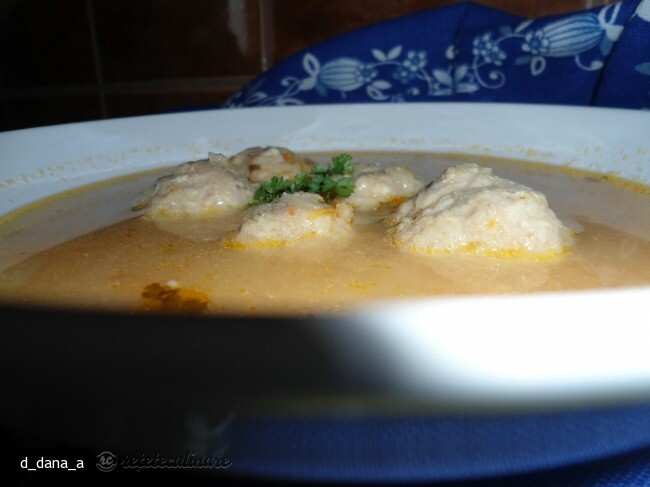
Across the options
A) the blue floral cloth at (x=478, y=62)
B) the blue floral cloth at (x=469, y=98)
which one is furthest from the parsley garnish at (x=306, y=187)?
the blue floral cloth at (x=478, y=62)

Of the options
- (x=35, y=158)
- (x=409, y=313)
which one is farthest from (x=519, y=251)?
(x=35, y=158)

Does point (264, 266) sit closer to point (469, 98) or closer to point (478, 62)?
point (469, 98)

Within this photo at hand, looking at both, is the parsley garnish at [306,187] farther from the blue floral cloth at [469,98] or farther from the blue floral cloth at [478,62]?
the blue floral cloth at [478,62]

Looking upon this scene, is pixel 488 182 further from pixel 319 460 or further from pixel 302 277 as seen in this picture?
pixel 319 460

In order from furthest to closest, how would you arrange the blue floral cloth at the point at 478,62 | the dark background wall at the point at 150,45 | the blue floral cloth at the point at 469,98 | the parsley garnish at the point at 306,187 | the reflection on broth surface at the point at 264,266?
the dark background wall at the point at 150,45
the blue floral cloth at the point at 478,62
the parsley garnish at the point at 306,187
the reflection on broth surface at the point at 264,266
the blue floral cloth at the point at 469,98

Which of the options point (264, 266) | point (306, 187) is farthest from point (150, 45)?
point (264, 266)

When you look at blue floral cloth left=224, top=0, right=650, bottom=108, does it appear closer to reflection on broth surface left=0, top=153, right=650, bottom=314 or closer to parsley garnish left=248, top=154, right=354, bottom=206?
reflection on broth surface left=0, top=153, right=650, bottom=314
